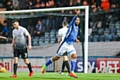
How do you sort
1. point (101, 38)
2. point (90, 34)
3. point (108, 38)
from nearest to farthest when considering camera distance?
point (108, 38) → point (101, 38) → point (90, 34)

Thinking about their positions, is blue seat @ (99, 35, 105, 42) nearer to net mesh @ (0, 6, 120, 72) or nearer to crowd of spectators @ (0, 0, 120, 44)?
net mesh @ (0, 6, 120, 72)

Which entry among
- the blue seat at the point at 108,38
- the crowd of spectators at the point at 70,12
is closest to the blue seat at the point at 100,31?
the blue seat at the point at 108,38

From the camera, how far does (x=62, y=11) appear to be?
21438mm

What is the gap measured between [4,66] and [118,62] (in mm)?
5935

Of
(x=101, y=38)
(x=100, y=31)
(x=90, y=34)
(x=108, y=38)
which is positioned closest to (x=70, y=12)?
(x=90, y=34)

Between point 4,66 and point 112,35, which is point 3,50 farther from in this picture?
point 112,35

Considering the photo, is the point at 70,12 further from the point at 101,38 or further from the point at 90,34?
the point at 101,38

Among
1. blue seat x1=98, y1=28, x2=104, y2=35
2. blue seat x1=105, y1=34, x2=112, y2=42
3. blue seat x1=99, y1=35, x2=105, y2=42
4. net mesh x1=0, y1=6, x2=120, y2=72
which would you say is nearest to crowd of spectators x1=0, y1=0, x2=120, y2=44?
net mesh x1=0, y1=6, x2=120, y2=72

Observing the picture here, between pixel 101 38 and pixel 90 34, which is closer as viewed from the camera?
pixel 101 38

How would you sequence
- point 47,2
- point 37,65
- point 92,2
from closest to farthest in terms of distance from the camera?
point 37,65 < point 92,2 < point 47,2

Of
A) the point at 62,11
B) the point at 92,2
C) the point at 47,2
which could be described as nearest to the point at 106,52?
the point at 62,11

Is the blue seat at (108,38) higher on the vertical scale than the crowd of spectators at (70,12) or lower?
lower

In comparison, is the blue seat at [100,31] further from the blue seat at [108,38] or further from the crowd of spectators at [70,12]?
the crowd of spectators at [70,12]

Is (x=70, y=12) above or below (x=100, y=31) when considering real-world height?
above
